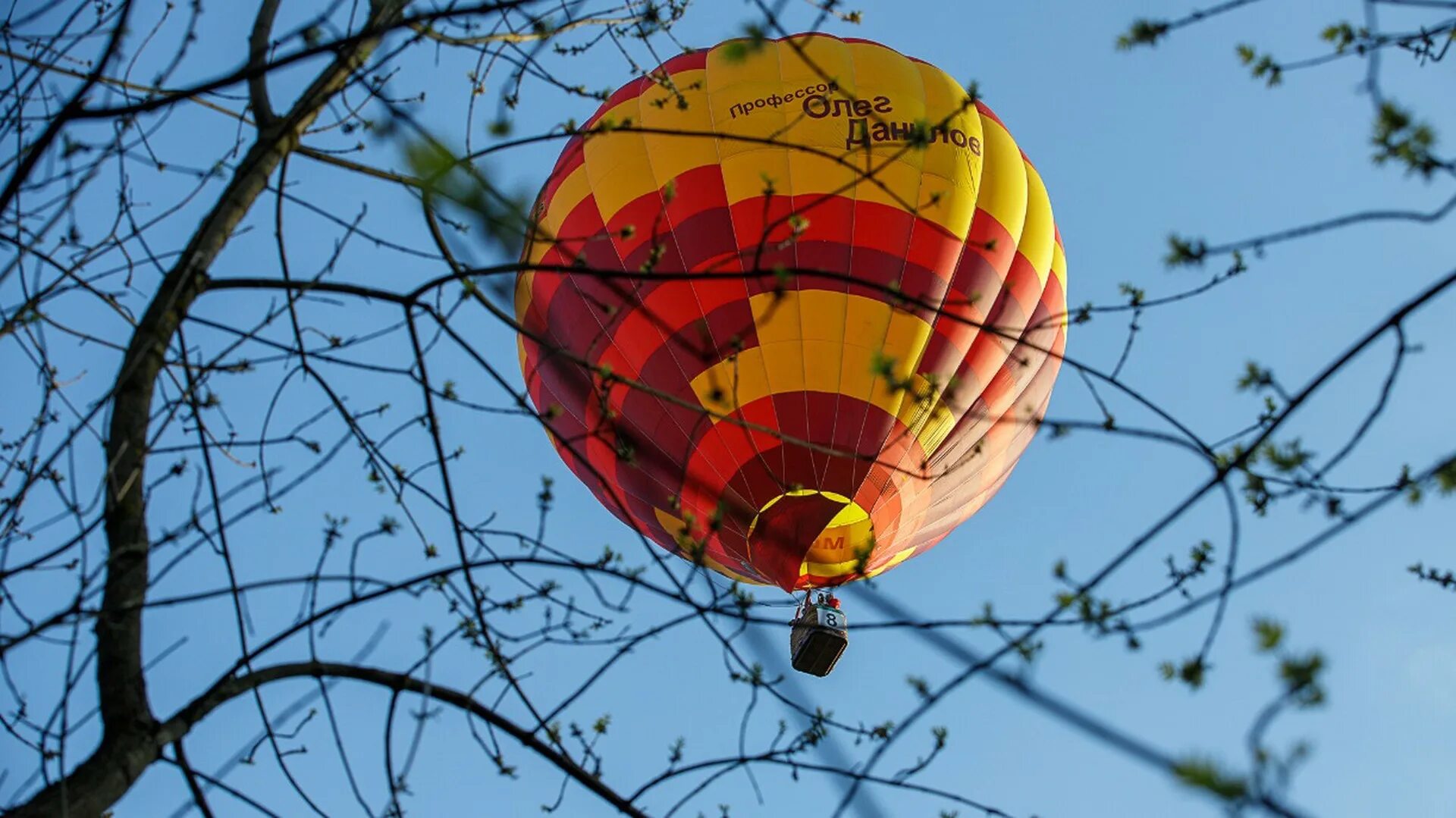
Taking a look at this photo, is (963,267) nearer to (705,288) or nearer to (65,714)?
(705,288)

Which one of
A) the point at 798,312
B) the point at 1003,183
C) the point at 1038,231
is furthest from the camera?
the point at 1038,231

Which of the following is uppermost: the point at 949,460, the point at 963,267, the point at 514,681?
the point at 963,267

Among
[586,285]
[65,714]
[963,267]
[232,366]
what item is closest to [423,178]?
[232,366]

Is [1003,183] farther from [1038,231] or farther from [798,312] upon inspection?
[798,312]

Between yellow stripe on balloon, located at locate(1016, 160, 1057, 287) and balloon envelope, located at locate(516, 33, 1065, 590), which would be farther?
yellow stripe on balloon, located at locate(1016, 160, 1057, 287)

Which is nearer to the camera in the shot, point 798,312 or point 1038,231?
point 798,312

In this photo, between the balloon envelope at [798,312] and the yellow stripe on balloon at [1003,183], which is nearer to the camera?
the balloon envelope at [798,312]

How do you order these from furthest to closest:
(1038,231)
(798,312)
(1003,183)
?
1. (1038,231)
2. (1003,183)
3. (798,312)

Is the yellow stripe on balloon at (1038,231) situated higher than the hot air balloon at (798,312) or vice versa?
the yellow stripe on balloon at (1038,231)

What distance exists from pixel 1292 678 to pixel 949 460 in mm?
6812

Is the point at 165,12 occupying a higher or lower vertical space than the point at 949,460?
lower

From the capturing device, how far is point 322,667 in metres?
2.97

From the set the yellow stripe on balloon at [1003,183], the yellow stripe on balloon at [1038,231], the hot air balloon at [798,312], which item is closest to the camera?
the hot air balloon at [798,312]

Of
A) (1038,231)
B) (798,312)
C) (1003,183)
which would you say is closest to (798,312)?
(798,312)
